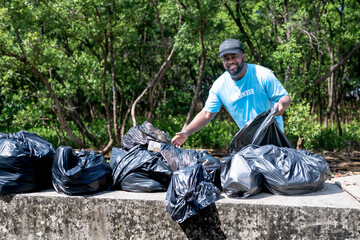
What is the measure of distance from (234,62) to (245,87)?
257mm

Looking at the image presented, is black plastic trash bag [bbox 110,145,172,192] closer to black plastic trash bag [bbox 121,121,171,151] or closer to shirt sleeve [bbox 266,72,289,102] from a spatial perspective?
black plastic trash bag [bbox 121,121,171,151]

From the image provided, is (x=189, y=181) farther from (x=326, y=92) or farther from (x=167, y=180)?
(x=326, y=92)

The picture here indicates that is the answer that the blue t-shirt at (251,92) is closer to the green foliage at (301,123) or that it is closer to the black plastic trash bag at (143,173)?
the black plastic trash bag at (143,173)

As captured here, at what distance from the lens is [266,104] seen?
11.9ft

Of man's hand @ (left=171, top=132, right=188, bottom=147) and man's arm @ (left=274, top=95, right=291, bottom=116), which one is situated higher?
man's arm @ (left=274, top=95, right=291, bottom=116)

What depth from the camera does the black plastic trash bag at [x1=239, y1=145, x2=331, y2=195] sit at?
3.05 meters

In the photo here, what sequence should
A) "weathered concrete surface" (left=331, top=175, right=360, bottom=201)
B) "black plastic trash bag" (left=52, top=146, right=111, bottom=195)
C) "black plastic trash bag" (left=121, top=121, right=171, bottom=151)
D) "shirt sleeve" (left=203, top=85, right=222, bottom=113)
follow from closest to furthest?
"weathered concrete surface" (left=331, top=175, right=360, bottom=201)
"black plastic trash bag" (left=52, top=146, right=111, bottom=195)
"black plastic trash bag" (left=121, top=121, right=171, bottom=151)
"shirt sleeve" (left=203, top=85, right=222, bottom=113)

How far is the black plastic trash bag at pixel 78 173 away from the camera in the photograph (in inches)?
129

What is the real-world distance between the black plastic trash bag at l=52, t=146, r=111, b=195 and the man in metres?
1.37

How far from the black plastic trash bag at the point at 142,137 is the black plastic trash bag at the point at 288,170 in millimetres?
922

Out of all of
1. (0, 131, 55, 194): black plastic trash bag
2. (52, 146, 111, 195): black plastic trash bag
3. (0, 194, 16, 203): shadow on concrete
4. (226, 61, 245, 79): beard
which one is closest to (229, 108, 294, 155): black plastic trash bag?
(226, 61, 245, 79): beard

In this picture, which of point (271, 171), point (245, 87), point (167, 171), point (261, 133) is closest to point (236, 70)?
point (245, 87)

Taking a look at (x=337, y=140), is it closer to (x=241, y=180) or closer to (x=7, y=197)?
(x=241, y=180)

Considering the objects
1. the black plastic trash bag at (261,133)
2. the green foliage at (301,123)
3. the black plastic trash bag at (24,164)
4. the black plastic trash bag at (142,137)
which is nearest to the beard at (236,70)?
the black plastic trash bag at (261,133)
